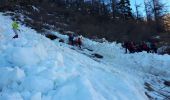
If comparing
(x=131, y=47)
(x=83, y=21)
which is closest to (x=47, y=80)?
(x=131, y=47)

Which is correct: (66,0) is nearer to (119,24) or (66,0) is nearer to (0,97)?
(119,24)

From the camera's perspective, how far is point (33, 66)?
12.5m

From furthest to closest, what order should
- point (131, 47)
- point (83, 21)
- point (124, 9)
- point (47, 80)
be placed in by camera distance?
1. point (124, 9)
2. point (83, 21)
3. point (131, 47)
4. point (47, 80)

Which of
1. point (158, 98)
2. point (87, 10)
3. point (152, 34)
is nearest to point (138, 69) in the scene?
point (158, 98)

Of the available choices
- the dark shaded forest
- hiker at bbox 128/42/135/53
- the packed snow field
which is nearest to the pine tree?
the dark shaded forest

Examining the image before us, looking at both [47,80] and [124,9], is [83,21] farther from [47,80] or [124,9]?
[47,80]

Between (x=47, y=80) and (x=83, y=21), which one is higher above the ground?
(x=83, y=21)

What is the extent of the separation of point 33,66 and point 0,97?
2047 millimetres

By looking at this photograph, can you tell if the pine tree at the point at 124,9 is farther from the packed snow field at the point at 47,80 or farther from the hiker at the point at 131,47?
the packed snow field at the point at 47,80

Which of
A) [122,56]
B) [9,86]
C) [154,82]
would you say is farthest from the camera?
[122,56]

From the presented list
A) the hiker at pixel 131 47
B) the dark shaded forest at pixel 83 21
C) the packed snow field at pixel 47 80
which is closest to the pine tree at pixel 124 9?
the dark shaded forest at pixel 83 21

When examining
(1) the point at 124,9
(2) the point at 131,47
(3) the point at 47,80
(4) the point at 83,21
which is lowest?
(2) the point at 131,47

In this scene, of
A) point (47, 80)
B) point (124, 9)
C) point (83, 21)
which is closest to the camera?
point (47, 80)

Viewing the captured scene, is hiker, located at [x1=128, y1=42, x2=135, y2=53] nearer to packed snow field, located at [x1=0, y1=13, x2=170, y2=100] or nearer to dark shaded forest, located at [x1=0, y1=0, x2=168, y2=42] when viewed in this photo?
dark shaded forest, located at [x1=0, y1=0, x2=168, y2=42]
